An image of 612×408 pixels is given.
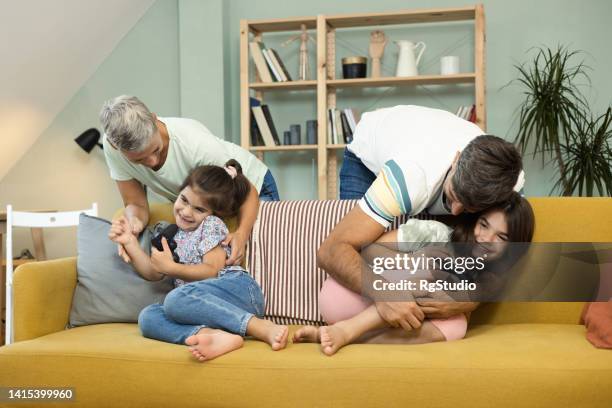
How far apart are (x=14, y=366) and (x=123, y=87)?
344 centimetres

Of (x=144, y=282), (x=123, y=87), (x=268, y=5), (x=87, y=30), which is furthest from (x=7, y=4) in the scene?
(x=144, y=282)

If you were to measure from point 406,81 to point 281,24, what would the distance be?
88cm

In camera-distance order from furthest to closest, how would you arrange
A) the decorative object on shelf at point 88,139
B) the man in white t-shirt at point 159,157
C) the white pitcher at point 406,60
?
the decorative object on shelf at point 88,139, the white pitcher at point 406,60, the man in white t-shirt at point 159,157

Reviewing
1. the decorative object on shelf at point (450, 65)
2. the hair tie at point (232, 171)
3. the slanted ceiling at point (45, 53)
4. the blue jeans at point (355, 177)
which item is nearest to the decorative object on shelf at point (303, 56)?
the decorative object on shelf at point (450, 65)

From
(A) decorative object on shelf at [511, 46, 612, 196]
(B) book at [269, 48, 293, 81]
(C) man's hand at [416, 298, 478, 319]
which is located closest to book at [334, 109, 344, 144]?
(B) book at [269, 48, 293, 81]

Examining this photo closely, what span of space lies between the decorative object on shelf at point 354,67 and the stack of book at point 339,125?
22 cm

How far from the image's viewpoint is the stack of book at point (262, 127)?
4.84 m

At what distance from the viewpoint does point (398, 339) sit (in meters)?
2.07

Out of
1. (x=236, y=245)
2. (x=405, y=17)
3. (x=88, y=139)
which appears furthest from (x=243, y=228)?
(x=88, y=139)

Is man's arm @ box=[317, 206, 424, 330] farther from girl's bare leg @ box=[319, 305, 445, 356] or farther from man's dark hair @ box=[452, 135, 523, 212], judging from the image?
man's dark hair @ box=[452, 135, 523, 212]

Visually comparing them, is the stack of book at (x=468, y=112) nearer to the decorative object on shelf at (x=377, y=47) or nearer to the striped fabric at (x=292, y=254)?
the decorative object on shelf at (x=377, y=47)

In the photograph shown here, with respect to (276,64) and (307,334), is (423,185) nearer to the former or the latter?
(307,334)

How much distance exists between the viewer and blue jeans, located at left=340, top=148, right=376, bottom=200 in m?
2.59

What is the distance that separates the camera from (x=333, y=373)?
186 cm
